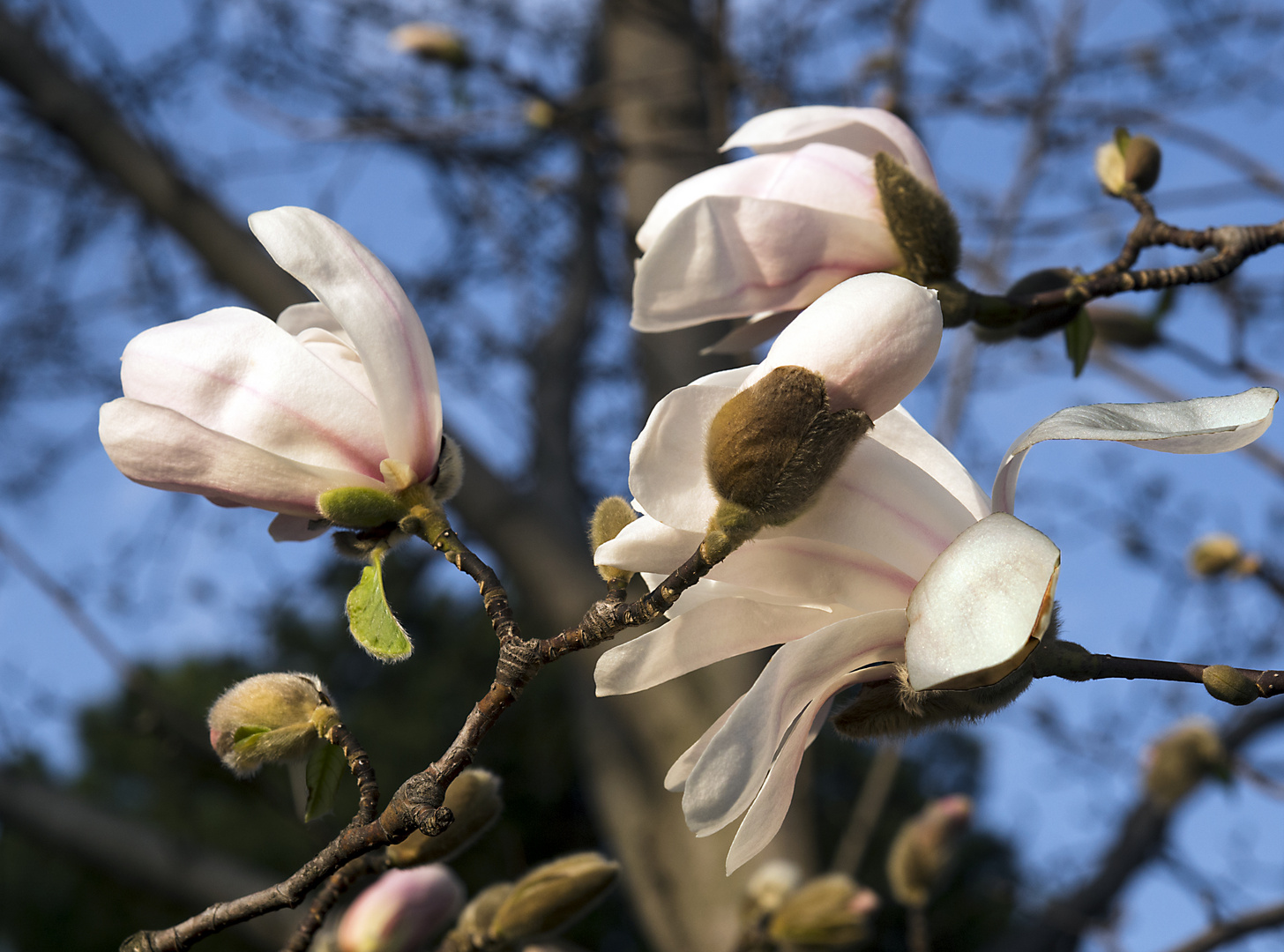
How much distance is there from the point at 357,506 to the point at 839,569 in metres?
0.21

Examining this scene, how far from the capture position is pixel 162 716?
1.36 m

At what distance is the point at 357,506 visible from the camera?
46cm

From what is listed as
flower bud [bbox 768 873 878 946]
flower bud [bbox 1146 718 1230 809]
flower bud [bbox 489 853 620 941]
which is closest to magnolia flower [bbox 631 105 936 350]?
flower bud [bbox 489 853 620 941]

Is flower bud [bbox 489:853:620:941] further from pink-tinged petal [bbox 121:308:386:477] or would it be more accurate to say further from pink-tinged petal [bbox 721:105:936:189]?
pink-tinged petal [bbox 721:105:936:189]

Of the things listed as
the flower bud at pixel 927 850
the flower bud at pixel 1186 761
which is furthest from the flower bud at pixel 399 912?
the flower bud at pixel 1186 761

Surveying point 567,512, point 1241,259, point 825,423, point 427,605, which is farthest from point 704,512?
point 427,605

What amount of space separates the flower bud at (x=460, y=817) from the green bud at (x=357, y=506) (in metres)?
0.15

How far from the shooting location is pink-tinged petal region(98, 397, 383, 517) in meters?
0.45

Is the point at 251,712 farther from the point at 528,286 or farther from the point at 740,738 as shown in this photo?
the point at 528,286

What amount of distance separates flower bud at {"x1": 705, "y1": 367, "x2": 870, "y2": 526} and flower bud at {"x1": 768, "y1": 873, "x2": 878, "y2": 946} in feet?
2.54

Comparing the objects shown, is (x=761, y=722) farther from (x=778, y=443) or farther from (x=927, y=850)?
(x=927, y=850)

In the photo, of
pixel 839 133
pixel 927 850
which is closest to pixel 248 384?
pixel 839 133

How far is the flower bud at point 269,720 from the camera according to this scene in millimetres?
461

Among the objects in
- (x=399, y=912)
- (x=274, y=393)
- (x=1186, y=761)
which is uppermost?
(x=274, y=393)
